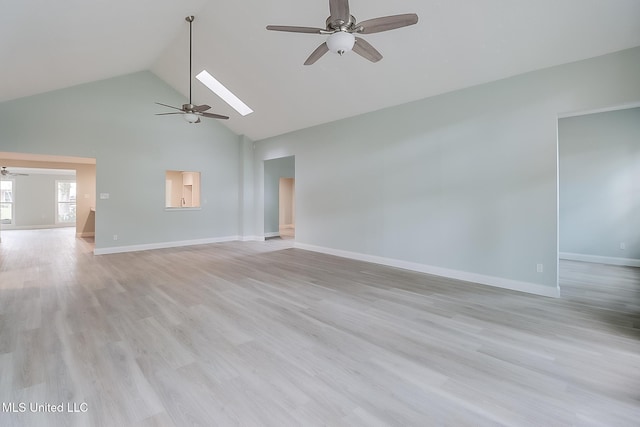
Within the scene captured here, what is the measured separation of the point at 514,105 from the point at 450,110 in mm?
860

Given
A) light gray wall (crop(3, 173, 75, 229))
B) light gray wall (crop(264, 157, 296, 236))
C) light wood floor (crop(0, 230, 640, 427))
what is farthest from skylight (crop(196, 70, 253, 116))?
light gray wall (crop(3, 173, 75, 229))

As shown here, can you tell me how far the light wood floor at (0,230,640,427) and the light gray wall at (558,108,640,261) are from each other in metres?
1.19

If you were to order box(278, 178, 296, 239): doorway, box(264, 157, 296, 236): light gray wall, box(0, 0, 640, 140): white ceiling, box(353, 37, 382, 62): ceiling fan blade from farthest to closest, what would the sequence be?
1. box(278, 178, 296, 239): doorway
2. box(264, 157, 296, 236): light gray wall
3. box(0, 0, 640, 140): white ceiling
4. box(353, 37, 382, 62): ceiling fan blade

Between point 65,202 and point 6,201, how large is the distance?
1702 millimetres

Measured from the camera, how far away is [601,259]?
216 inches

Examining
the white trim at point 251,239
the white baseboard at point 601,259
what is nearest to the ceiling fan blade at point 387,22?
the white baseboard at point 601,259

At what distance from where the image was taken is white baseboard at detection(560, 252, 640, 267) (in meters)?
5.22

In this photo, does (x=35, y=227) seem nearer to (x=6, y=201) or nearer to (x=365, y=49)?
(x=6, y=201)

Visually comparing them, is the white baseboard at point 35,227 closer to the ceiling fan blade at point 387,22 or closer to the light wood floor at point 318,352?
the light wood floor at point 318,352

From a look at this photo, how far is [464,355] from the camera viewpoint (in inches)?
90.7

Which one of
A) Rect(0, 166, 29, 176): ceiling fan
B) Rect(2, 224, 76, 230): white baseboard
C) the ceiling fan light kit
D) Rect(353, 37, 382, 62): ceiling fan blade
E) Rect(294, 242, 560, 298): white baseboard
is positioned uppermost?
Rect(353, 37, 382, 62): ceiling fan blade

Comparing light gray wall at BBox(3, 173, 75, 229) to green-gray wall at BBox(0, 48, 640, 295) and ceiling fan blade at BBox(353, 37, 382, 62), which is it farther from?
ceiling fan blade at BBox(353, 37, 382, 62)

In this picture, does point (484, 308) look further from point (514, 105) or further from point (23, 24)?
point (23, 24)

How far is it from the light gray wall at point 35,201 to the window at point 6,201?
0.18 m
